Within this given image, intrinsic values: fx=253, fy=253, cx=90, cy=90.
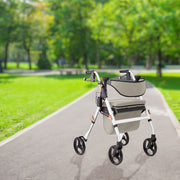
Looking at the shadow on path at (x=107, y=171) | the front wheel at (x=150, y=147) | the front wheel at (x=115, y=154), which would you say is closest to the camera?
the shadow on path at (x=107, y=171)

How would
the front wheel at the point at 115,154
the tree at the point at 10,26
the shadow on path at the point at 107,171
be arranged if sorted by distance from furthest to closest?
the tree at the point at 10,26 < the front wheel at the point at 115,154 < the shadow on path at the point at 107,171

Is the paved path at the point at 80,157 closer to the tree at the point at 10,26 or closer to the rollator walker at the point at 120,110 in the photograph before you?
the rollator walker at the point at 120,110

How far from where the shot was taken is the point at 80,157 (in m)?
4.36

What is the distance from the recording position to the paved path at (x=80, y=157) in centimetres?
367

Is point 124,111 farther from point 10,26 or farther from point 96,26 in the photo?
point 10,26

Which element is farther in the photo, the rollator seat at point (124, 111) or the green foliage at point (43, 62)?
the green foliage at point (43, 62)

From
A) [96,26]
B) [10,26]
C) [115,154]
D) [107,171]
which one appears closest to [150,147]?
[115,154]

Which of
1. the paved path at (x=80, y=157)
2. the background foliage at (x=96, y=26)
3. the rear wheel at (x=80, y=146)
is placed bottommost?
the paved path at (x=80, y=157)

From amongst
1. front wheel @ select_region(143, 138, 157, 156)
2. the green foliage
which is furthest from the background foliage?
front wheel @ select_region(143, 138, 157, 156)

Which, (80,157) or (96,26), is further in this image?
(96,26)

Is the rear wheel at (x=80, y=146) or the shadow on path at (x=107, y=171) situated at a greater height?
the rear wheel at (x=80, y=146)

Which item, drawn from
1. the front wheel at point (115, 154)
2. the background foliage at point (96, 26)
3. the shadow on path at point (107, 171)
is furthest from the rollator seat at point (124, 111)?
the background foliage at point (96, 26)

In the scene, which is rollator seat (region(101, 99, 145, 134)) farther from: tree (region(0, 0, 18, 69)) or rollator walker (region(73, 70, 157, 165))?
tree (region(0, 0, 18, 69))

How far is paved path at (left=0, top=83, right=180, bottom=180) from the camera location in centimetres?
367
